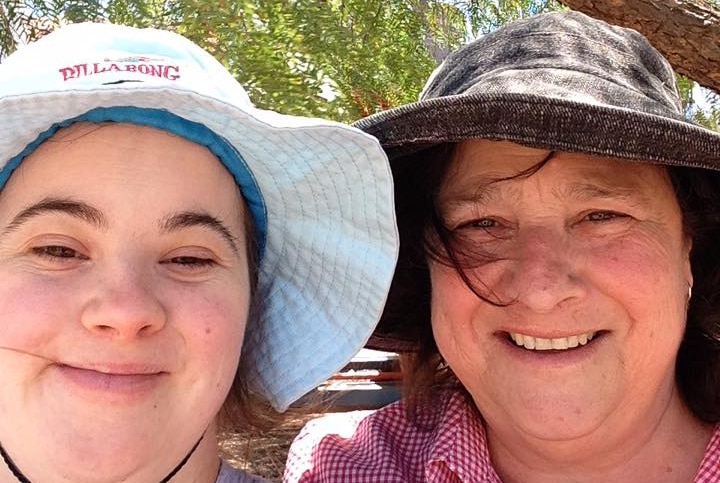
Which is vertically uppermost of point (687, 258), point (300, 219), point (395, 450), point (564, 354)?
point (300, 219)

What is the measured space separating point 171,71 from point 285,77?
68 cm

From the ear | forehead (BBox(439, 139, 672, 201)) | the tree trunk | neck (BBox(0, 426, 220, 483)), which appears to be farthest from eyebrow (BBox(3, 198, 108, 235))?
the tree trunk

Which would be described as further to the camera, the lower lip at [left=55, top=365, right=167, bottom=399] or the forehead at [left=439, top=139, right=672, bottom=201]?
the forehead at [left=439, top=139, right=672, bottom=201]

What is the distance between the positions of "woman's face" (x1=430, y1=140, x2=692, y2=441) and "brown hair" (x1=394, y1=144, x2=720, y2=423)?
4 cm

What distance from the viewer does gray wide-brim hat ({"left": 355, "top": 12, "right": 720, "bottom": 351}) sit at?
1198mm

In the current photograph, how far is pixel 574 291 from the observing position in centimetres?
129

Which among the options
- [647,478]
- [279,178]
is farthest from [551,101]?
[647,478]

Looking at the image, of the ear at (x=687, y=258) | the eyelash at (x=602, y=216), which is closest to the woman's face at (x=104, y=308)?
the eyelash at (x=602, y=216)

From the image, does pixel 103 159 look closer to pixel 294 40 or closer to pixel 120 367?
pixel 120 367

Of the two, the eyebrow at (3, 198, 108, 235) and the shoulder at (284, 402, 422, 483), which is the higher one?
the eyebrow at (3, 198, 108, 235)

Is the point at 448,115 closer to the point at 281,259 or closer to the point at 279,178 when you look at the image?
the point at 279,178

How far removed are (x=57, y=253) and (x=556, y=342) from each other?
0.72 meters

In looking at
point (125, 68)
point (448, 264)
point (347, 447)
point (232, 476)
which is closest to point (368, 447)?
point (347, 447)

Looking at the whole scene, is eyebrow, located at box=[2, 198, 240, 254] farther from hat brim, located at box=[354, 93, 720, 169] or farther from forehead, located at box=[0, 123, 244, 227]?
hat brim, located at box=[354, 93, 720, 169]
